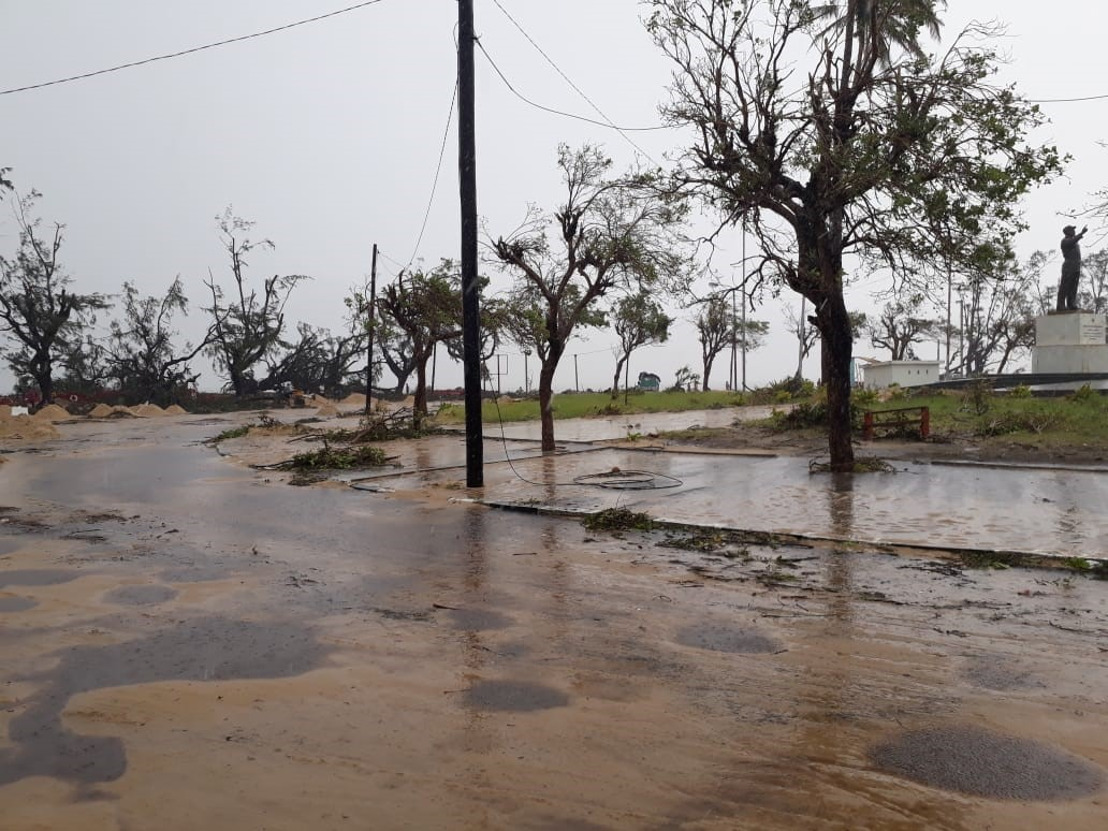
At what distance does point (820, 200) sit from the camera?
1292 centimetres

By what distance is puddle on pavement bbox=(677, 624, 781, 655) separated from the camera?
208 inches

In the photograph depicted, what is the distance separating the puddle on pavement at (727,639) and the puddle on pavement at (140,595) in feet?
13.1

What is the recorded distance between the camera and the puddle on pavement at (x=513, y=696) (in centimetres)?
437

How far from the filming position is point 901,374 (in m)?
32.6

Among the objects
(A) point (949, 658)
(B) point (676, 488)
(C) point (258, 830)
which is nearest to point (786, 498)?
(B) point (676, 488)

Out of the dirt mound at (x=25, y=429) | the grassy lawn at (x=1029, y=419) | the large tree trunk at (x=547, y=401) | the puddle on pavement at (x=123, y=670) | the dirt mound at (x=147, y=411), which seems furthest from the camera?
the dirt mound at (x=147, y=411)

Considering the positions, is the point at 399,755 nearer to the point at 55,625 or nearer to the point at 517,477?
the point at 55,625

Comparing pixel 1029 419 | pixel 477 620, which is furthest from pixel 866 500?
pixel 1029 419

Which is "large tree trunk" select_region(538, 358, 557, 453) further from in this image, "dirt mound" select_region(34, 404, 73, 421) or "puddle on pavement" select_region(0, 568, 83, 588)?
"dirt mound" select_region(34, 404, 73, 421)

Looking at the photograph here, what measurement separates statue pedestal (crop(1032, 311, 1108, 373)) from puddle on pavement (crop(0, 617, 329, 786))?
2804 centimetres

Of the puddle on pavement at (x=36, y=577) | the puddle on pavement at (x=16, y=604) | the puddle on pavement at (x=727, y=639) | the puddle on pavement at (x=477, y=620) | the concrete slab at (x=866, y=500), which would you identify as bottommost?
the puddle on pavement at (x=727, y=639)

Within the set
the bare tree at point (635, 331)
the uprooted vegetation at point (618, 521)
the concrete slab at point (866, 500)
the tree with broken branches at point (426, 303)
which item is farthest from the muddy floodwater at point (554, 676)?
the bare tree at point (635, 331)

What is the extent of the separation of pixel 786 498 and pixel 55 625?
340 inches

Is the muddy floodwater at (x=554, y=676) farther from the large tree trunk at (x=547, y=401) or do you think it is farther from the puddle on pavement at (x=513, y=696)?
the large tree trunk at (x=547, y=401)
